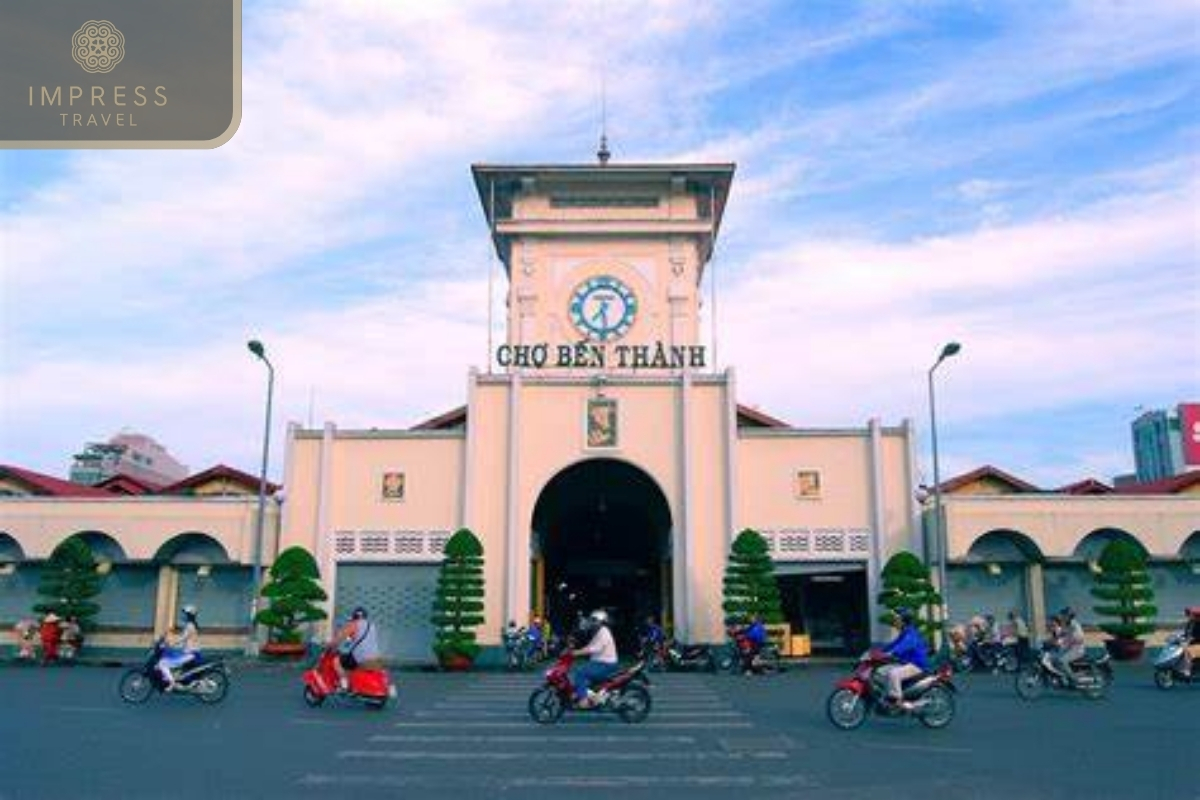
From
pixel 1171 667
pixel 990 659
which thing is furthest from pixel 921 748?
pixel 990 659

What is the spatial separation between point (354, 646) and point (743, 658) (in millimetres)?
12849

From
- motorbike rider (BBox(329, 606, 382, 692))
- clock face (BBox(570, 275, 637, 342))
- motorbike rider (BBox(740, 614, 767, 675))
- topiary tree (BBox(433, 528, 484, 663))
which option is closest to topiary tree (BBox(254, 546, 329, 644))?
topiary tree (BBox(433, 528, 484, 663))

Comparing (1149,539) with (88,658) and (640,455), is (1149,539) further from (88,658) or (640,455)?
(88,658)

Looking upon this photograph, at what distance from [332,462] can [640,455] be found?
9.36 meters

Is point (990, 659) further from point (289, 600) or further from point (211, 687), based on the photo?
point (211, 687)

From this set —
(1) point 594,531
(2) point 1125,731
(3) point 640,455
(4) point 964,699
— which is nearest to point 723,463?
(3) point 640,455

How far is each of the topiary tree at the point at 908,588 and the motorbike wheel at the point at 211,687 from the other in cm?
1792

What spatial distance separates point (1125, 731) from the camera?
47.9 ft

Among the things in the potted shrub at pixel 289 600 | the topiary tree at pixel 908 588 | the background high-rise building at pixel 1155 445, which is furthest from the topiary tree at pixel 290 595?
the background high-rise building at pixel 1155 445

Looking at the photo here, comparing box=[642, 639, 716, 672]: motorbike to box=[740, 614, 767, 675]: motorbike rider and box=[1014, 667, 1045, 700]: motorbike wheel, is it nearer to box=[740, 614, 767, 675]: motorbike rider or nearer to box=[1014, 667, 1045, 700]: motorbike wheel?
box=[740, 614, 767, 675]: motorbike rider

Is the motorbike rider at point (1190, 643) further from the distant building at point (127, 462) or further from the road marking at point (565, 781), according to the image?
the distant building at point (127, 462)

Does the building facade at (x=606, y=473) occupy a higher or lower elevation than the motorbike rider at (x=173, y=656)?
higher

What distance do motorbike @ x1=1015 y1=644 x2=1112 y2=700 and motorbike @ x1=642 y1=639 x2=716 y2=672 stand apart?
10.6 m

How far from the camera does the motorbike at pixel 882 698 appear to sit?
49.0 ft
